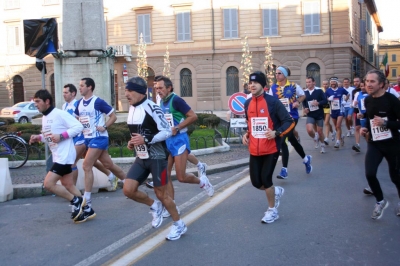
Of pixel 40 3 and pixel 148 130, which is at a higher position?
pixel 40 3

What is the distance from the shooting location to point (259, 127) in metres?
6.84

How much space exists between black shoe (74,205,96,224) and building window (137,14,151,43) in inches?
1577

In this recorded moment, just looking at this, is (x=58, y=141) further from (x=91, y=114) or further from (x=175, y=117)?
(x=175, y=117)

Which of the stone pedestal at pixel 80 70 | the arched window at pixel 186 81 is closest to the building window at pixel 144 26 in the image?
the arched window at pixel 186 81

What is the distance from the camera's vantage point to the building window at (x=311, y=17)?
42750mm

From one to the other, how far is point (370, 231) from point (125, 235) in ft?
9.46

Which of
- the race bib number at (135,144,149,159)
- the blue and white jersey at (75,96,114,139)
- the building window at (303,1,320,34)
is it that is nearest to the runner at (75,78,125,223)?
the blue and white jersey at (75,96,114,139)

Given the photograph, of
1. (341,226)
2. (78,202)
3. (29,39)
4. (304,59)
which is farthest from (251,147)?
(304,59)

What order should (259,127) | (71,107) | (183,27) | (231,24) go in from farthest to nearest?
1. (183,27)
2. (231,24)
3. (71,107)
4. (259,127)

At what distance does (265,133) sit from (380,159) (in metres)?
1.48

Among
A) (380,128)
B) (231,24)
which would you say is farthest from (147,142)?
(231,24)

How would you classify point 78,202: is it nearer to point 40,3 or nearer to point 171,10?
point 171,10

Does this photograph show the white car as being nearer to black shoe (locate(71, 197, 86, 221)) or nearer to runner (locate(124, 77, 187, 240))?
black shoe (locate(71, 197, 86, 221))

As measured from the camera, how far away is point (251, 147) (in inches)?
272
